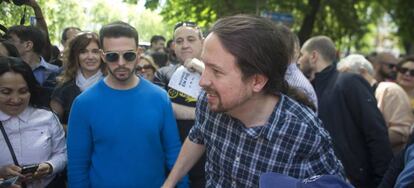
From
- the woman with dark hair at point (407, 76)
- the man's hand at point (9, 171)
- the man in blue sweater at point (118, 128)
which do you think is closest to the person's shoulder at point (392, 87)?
the woman with dark hair at point (407, 76)

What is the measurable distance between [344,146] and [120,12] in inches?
89.1

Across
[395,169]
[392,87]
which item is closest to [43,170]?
[395,169]

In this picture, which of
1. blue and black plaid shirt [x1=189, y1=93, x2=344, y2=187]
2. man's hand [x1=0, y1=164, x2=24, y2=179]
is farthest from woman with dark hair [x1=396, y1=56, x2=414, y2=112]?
man's hand [x1=0, y1=164, x2=24, y2=179]

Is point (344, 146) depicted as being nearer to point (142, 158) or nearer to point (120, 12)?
point (142, 158)

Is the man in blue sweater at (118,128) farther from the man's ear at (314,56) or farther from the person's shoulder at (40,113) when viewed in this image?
the man's ear at (314,56)

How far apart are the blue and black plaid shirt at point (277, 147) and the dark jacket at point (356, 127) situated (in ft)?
6.45

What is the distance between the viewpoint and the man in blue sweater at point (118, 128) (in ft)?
9.29

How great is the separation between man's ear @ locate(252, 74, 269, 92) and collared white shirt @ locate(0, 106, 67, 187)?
5.17ft

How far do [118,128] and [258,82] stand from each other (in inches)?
46.4

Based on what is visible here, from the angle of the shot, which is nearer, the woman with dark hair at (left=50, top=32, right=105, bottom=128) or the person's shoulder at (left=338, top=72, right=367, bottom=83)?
the woman with dark hair at (left=50, top=32, right=105, bottom=128)

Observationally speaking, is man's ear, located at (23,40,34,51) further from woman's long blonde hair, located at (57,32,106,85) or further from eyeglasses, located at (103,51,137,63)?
eyeglasses, located at (103,51,137,63)

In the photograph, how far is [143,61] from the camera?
18.1ft

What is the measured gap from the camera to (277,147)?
6.56ft

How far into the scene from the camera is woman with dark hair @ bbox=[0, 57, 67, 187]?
9.11 feet
